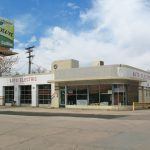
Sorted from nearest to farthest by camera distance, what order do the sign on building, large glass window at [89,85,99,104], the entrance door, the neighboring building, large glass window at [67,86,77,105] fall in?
the neighboring building
large glass window at [89,85,99,104]
large glass window at [67,86,77,105]
the entrance door
the sign on building

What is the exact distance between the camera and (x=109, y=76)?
39781 millimetres

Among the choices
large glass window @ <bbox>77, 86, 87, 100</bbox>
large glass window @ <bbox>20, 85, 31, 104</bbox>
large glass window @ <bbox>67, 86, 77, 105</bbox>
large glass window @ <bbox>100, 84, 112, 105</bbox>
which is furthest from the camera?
large glass window @ <bbox>20, 85, 31, 104</bbox>

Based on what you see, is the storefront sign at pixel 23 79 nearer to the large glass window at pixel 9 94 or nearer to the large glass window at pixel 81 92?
the large glass window at pixel 9 94

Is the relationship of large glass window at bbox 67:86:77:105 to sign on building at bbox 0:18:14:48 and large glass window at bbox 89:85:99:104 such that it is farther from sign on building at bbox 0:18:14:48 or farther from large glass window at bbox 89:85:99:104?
sign on building at bbox 0:18:14:48

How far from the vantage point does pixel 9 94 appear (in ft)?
171

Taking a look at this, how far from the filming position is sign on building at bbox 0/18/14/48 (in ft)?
159

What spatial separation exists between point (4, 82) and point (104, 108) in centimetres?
1863

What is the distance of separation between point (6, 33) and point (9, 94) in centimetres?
885

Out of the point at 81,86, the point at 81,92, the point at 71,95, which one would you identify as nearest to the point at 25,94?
the point at 71,95

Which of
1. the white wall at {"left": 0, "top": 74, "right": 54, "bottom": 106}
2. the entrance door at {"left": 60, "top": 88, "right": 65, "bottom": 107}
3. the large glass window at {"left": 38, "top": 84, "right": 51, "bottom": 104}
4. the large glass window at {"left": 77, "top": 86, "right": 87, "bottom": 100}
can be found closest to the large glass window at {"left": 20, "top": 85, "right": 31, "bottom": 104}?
the white wall at {"left": 0, "top": 74, "right": 54, "bottom": 106}

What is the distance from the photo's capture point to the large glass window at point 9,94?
51569 millimetres

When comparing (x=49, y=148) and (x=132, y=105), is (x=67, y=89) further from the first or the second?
(x=49, y=148)

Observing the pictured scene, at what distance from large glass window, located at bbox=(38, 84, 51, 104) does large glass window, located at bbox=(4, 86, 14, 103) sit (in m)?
5.62

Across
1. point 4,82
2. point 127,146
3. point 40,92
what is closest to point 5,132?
point 127,146
